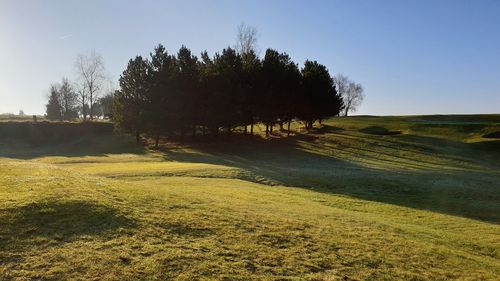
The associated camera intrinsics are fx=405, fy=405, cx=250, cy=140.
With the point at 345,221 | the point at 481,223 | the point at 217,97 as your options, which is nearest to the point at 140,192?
the point at 345,221

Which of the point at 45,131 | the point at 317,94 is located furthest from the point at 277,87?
the point at 45,131

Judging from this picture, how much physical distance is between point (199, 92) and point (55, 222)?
4421cm

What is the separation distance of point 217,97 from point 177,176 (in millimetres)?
26252

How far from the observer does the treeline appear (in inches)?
2002

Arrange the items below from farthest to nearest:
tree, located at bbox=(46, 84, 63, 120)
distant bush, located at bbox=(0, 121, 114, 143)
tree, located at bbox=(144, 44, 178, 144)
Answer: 1. tree, located at bbox=(46, 84, 63, 120)
2. distant bush, located at bbox=(0, 121, 114, 143)
3. tree, located at bbox=(144, 44, 178, 144)

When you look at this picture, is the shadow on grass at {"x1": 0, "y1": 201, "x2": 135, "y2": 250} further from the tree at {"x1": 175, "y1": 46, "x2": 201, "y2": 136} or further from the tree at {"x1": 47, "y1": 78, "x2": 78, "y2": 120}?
the tree at {"x1": 47, "y1": 78, "x2": 78, "y2": 120}

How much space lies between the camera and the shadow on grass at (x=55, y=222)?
28.1 ft

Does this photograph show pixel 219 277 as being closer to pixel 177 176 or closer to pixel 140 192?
pixel 140 192

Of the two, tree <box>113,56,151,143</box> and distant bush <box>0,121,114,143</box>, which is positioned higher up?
tree <box>113,56,151,143</box>

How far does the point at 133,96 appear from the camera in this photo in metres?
51.6

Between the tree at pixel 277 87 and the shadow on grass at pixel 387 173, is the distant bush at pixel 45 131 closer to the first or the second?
the shadow on grass at pixel 387 173

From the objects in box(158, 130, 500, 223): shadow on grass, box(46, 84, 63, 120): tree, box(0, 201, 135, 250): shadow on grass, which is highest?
box(46, 84, 63, 120): tree

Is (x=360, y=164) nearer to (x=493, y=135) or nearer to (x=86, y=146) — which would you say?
(x=493, y=135)

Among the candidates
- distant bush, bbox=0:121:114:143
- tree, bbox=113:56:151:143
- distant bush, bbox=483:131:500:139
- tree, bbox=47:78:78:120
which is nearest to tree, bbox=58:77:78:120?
tree, bbox=47:78:78:120
